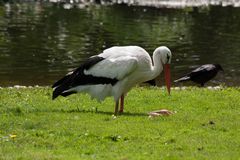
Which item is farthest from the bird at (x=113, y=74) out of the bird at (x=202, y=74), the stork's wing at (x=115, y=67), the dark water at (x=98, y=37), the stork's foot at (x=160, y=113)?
the dark water at (x=98, y=37)

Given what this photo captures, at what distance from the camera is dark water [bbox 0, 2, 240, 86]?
32812 mm

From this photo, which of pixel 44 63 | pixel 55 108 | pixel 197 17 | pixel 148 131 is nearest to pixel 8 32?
pixel 44 63

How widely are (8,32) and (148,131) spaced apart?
37512 millimetres

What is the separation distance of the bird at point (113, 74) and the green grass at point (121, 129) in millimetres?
500

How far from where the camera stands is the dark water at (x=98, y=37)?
108 ft

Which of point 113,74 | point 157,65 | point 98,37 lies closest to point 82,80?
point 113,74

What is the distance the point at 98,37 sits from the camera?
Answer: 46375 mm

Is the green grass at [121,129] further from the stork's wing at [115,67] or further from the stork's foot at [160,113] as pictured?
the stork's wing at [115,67]

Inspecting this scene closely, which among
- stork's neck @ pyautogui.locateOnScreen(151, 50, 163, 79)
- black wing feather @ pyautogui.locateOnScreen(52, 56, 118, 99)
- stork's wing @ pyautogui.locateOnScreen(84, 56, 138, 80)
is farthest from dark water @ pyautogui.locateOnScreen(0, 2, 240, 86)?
stork's neck @ pyautogui.locateOnScreen(151, 50, 163, 79)

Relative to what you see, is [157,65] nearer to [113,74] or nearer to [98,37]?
[113,74]

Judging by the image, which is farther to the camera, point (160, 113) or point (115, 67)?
point (115, 67)

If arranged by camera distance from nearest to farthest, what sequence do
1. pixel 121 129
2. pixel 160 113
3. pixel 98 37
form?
pixel 121 129 < pixel 160 113 < pixel 98 37

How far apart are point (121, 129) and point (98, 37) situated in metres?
34.1

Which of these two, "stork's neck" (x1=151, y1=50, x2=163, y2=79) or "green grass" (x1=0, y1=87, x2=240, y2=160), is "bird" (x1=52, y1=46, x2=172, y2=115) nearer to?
"stork's neck" (x1=151, y1=50, x2=163, y2=79)
